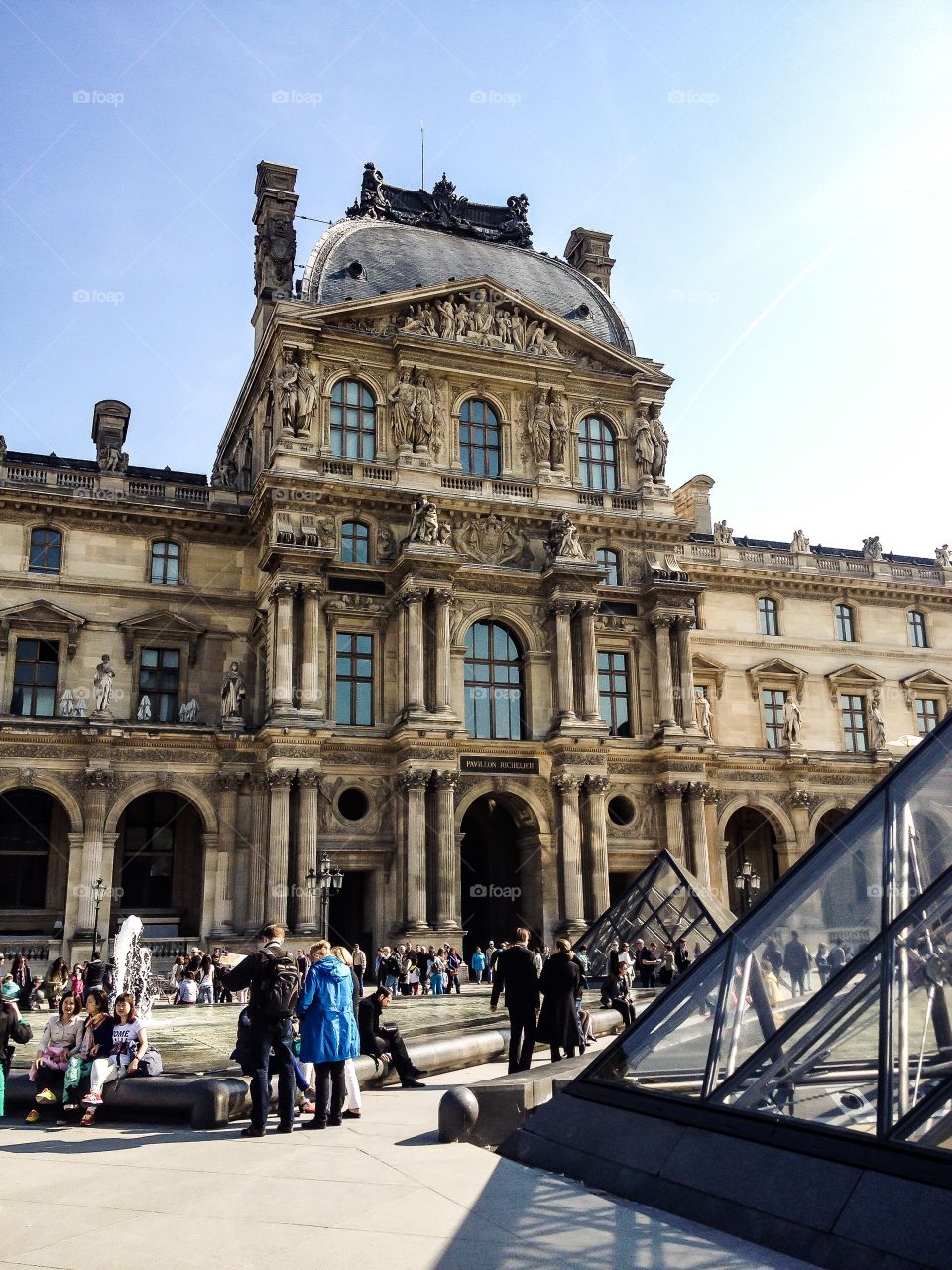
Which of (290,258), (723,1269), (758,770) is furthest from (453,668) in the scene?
(723,1269)

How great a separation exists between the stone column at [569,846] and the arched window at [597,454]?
11.2 meters

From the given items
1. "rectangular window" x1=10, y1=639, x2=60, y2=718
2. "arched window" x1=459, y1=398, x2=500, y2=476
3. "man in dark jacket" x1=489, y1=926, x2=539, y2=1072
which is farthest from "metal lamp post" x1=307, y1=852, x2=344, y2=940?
"man in dark jacket" x1=489, y1=926, x2=539, y2=1072

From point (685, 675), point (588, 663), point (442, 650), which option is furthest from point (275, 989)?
point (685, 675)

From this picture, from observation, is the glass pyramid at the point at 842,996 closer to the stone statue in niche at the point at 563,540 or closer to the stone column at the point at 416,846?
the stone column at the point at 416,846

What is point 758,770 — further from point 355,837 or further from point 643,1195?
point 643,1195

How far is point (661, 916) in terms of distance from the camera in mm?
24688

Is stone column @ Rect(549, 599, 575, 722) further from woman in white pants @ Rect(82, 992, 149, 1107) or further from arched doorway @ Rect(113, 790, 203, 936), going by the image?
woman in white pants @ Rect(82, 992, 149, 1107)

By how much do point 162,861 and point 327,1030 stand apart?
90.2ft

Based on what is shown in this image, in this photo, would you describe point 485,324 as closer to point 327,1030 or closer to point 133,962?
point 133,962

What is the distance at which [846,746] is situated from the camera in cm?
4459

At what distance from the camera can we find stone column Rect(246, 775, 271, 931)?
32125 mm

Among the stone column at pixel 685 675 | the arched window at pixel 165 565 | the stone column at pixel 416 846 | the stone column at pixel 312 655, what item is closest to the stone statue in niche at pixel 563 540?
the stone column at pixel 685 675

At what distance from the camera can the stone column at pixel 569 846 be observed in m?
34.3

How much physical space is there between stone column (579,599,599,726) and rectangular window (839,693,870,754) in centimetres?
1337
